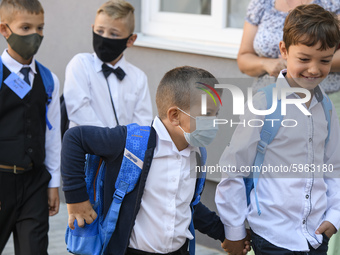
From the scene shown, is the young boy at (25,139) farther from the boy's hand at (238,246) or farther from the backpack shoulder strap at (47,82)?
the boy's hand at (238,246)

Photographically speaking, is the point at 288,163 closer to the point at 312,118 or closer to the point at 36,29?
the point at 312,118

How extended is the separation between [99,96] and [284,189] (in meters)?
1.97

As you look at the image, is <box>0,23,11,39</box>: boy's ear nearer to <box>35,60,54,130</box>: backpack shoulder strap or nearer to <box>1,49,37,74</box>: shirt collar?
<box>1,49,37,74</box>: shirt collar

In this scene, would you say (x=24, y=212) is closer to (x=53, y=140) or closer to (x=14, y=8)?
(x=53, y=140)

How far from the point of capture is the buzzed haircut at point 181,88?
3098 millimetres

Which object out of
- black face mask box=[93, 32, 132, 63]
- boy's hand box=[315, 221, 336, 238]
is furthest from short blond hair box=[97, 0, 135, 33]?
boy's hand box=[315, 221, 336, 238]

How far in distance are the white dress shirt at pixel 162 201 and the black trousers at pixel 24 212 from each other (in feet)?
3.84

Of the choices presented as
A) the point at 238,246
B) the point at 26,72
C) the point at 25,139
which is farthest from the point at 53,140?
the point at 238,246

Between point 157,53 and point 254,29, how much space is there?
1965mm

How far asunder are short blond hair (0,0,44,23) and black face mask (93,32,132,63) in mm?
637

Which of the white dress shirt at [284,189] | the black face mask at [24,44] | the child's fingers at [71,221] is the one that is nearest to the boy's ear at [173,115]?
the white dress shirt at [284,189]

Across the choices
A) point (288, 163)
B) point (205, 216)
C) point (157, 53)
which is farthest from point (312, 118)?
point (157, 53)

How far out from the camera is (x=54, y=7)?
22.3 ft

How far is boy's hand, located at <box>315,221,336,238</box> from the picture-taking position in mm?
3209
